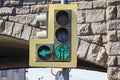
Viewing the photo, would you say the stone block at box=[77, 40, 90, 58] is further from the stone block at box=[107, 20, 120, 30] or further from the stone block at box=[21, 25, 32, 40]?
the stone block at box=[21, 25, 32, 40]

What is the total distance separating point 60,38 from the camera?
22.3ft

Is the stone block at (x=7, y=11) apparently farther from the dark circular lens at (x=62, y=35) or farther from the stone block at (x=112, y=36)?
the dark circular lens at (x=62, y=35)

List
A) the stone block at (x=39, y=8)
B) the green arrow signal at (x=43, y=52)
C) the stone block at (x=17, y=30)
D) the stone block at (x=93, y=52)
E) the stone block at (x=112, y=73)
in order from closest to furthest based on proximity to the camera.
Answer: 1. the green arrow signal at (x=43, y=52)
2. the stone block at (x=112, y=73)
3. the stone block at (x=93, y=52)
4. the stone block at (x=39, y=8)
5. the stone block at (x=17, y=30)

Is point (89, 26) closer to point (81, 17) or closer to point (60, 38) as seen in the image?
point (81, 17)

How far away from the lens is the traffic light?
6.74m

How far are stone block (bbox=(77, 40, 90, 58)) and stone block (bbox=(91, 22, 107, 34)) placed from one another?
0.32 meters

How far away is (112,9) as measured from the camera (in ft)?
33.0

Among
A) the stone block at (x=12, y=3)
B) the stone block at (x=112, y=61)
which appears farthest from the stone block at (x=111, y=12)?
the stone block at (x=12, y=3)

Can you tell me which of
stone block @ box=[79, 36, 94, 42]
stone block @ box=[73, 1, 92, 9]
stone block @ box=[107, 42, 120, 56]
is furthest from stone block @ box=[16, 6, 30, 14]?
stone block @ box=[107, 42, 120, 56]

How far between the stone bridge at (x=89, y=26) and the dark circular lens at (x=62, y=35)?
2.81 metres

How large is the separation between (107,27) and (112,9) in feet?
1.32

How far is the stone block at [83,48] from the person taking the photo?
10.3m

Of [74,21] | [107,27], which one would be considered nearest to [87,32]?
[107,27]

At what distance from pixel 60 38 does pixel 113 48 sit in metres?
3.34
